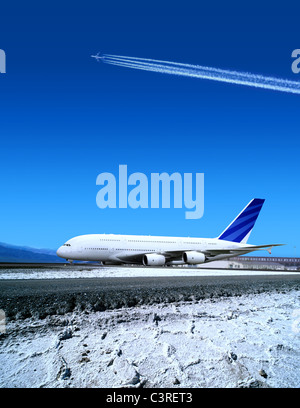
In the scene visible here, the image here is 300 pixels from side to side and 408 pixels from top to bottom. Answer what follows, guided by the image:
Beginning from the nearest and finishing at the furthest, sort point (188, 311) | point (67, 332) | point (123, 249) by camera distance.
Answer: point (67, 332) < point (188, 311) < point (123, 249)

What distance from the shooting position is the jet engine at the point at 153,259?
43.0 meters

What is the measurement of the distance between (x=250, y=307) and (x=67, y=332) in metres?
6.33

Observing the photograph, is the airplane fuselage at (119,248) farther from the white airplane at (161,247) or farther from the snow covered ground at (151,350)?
the snow covered ground at (151,350)

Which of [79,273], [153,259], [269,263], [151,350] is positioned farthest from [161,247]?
[269,263]

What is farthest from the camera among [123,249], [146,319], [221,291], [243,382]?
[123,249]

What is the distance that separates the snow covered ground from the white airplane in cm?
3472

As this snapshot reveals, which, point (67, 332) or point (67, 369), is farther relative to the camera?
point (67, 332)

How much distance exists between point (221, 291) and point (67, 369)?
30.2 feet

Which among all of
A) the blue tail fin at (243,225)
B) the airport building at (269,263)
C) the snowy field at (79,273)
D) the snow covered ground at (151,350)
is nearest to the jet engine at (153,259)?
the snowy field at (79,273)

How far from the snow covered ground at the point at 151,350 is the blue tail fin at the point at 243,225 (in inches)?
1751

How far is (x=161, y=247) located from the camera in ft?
155
